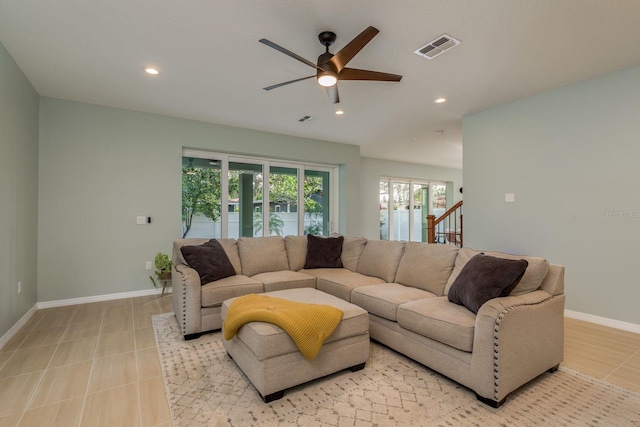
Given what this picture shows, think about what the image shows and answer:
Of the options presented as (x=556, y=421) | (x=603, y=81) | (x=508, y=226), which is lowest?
(x=556, y=421)

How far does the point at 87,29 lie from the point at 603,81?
5.08 meters

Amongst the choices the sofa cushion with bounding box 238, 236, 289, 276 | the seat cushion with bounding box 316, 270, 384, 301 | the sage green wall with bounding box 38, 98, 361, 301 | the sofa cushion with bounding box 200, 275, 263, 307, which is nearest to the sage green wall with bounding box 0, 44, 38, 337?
the sage green wall with bounding box 38, 98, 361, 301

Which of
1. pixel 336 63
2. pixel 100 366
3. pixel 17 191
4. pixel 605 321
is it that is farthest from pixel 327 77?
pixel 605 321

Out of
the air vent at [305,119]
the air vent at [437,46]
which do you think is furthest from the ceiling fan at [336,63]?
the air vent at [305,119]

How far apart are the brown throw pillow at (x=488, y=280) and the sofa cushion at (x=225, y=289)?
2.02 meters

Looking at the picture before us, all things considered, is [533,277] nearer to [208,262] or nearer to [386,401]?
[386,401]

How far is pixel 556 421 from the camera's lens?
170cm

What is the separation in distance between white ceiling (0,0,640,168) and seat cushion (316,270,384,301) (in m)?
2.24

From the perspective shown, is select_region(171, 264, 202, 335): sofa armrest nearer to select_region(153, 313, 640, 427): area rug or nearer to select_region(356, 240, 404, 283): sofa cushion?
select_region(153, 313, 640, 427): area rug

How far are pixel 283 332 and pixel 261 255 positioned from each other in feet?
6.59

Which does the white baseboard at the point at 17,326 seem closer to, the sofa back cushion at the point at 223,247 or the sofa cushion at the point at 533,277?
the sofa back cushion at the point at 223,247

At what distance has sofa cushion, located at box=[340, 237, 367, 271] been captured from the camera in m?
3.97

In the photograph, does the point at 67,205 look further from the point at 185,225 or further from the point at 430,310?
the point at 430,310

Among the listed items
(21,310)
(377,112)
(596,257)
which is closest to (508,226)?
(596,257)
